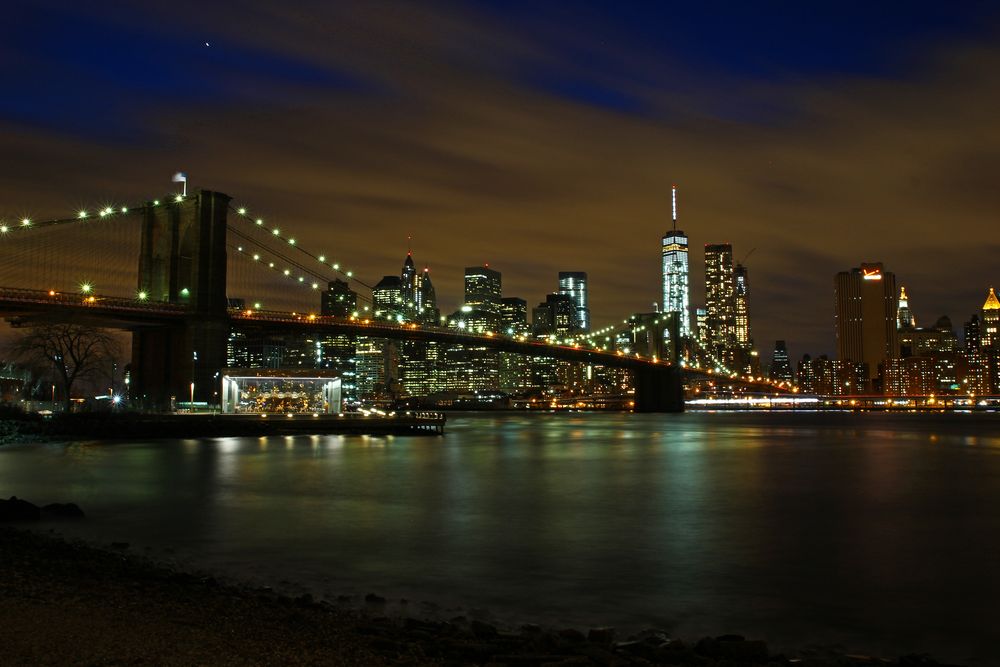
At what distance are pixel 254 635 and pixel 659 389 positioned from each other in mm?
90462

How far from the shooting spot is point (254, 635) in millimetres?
7008

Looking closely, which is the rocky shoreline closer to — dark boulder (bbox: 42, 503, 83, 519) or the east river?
the east river

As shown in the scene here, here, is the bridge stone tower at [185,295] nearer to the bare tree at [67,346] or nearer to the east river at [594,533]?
the bare tree at [67,346]

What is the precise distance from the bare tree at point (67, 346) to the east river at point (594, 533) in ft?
48.2

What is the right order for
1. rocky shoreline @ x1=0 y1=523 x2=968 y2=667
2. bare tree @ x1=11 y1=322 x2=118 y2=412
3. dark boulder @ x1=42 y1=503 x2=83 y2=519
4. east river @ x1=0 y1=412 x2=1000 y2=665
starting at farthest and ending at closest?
bare tree @ x1=11 y1=322 x2=118 y2=412 < dark boulder @ x1=42 y1=503 x2=83 y2=519 < east river @ x1=0 y1=412 x2=1000 y2=665 < rocky shoreline @ x1=0 y1=523 x2=968 y2=667

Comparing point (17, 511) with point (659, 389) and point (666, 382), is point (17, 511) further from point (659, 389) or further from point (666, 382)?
point (659, 389)

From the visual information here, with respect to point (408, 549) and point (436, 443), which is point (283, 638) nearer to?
point (408, 549)

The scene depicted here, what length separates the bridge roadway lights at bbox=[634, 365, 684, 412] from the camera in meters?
93.1

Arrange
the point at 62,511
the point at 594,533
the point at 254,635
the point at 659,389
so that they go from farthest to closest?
the point at 659,389 < the point at 62,511 < the point at 594,533 < the point at 254,635

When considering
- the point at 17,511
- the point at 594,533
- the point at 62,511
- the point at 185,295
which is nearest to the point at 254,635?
the point at 594,533

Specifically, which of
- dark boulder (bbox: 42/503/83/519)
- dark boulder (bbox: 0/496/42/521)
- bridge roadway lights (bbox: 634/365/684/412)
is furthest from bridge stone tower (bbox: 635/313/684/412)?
dark boulder (bbox: 0/496/42/521)

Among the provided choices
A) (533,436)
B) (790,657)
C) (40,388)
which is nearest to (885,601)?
(790,657)

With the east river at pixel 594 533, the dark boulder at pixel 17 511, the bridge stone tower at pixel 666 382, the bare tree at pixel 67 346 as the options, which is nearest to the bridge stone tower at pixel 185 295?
the bare tree at pixel 67 346

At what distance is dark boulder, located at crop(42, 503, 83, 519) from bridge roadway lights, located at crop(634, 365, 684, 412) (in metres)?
78.1
